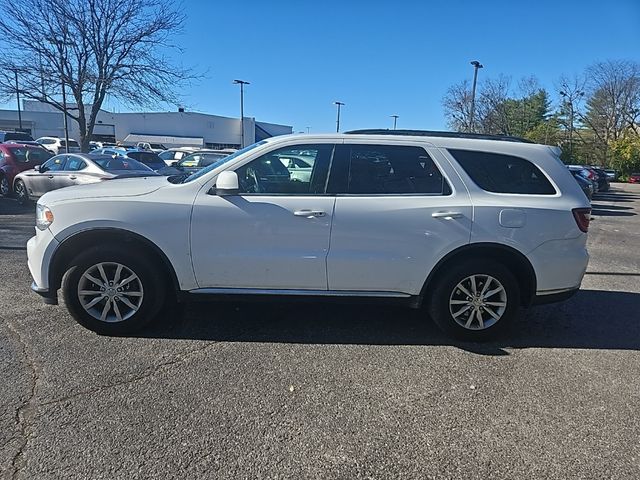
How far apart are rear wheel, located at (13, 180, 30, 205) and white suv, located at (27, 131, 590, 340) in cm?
878

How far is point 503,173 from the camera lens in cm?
395

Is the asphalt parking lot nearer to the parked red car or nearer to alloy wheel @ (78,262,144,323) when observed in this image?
alloy wheel @ (78,262,144,323)

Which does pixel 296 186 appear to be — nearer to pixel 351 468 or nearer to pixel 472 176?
pixel 472 176

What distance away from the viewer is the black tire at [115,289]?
3789mm

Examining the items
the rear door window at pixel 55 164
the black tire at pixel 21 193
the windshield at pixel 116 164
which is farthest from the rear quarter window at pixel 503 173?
the black tire at pixel 21 193

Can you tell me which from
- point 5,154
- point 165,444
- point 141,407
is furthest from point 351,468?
point 5,154

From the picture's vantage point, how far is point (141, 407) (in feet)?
9.41

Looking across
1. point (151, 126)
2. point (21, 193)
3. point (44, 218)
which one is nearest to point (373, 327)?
point (44, 218)

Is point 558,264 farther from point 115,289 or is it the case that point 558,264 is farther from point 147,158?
point 147,158

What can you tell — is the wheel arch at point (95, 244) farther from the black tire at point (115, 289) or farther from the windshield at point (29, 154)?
the windshield at point (29, 154)

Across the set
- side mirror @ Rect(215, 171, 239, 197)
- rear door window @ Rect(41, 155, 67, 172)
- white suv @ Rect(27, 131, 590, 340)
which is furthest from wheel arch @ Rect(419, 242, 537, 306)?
rear door window @ Rect(41, 155, 67, 172)

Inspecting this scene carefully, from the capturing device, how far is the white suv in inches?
148

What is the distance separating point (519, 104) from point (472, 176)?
43.1m

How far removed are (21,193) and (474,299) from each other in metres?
11.7
